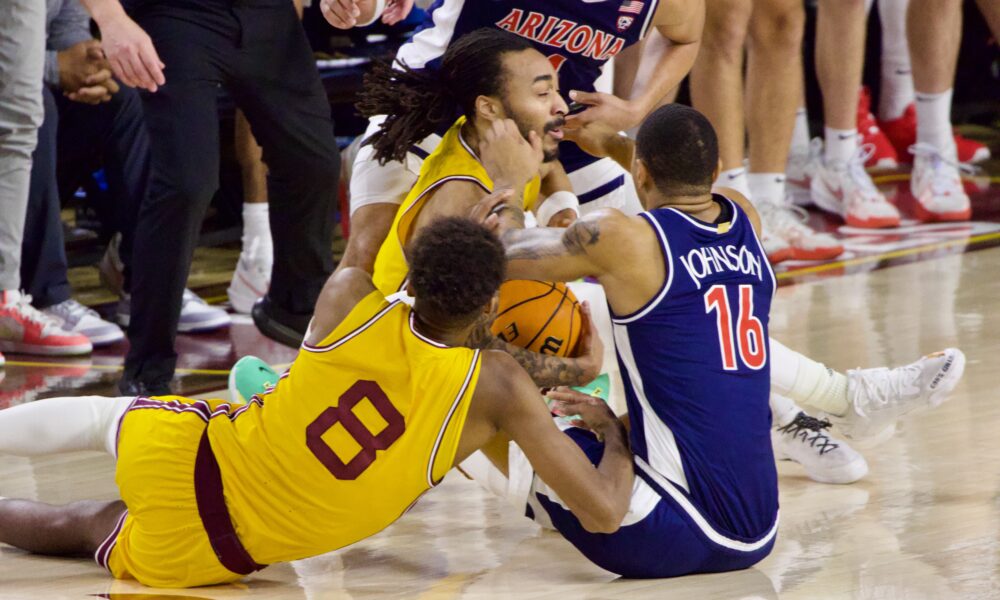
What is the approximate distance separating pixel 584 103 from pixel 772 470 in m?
1.41

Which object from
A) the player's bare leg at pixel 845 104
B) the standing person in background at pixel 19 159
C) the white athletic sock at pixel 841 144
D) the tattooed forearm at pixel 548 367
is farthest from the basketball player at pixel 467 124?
the white athletic sock at pixel 841 144

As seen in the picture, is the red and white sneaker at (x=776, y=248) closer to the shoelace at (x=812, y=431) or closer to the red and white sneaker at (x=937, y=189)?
the red and white sneaker at (x=937, y=189)

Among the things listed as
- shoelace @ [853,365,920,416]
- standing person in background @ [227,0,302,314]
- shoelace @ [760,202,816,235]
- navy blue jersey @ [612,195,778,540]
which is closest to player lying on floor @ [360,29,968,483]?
shoelace @ [853,365,920,416]

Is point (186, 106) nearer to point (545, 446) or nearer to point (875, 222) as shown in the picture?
point (545, 446)

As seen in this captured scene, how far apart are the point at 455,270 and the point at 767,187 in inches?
155

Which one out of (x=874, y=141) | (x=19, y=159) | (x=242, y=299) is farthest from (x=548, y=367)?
(x=874, y=141)

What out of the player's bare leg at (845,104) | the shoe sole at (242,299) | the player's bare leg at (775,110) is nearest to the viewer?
the shoe sole at (242,299)

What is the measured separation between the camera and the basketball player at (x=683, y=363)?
323 centimetres

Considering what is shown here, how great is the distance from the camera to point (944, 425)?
14.0ft

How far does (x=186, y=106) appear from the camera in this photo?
476cm

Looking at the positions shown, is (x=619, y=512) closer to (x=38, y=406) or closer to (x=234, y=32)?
(x=38, y=406)

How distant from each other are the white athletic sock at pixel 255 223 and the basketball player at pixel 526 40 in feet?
6.07

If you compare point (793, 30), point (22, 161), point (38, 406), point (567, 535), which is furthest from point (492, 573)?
point (793, 30)

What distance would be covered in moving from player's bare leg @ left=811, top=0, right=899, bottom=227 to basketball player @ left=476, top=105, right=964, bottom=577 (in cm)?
397
